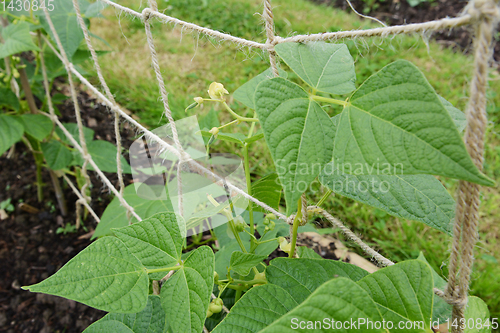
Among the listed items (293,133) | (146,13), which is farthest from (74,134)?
(293,133)

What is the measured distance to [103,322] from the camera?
0.61m

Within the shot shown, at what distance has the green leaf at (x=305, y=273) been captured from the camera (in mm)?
523

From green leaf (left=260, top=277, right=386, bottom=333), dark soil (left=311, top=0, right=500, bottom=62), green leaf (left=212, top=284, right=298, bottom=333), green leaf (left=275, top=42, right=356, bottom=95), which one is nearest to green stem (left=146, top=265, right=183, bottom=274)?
green leaf (left=212, top=284, right=298, bottom=333)

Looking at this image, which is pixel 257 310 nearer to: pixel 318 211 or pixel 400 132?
pixel 318 211

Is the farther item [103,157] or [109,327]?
[103,157]

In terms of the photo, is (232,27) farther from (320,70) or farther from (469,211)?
(469,211)

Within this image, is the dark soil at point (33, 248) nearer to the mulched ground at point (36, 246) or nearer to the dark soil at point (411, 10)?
the mulched ground at point (36, 246)

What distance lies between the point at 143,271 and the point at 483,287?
121 cm

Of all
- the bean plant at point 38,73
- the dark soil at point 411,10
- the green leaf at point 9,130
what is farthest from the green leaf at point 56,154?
the dark soil at point 411,10

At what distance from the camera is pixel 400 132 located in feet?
1.10

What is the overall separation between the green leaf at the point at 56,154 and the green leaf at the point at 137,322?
2.89 feet

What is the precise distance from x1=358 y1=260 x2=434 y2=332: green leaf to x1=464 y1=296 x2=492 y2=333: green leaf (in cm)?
21

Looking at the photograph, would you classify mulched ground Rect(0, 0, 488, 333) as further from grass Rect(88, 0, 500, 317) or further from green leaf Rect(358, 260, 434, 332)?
green leaf Rect(358, 260, 434, 332)

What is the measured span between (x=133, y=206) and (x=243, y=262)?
531 millimetres
